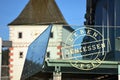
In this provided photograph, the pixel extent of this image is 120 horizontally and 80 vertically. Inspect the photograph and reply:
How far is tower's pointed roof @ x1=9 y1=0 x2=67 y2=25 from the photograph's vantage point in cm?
7306

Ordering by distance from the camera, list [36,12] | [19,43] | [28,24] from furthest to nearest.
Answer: [28,24]
[19,43]
[36,12]

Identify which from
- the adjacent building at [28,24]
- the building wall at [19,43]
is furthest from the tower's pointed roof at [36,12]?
the building wall at [19,43]

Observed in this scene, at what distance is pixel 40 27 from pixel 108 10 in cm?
5619

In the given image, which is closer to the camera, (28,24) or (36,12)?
(36,12)

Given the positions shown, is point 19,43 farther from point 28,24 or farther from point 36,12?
point 36,12

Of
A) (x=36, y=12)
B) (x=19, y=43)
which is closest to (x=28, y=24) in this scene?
(x=36, y=12)

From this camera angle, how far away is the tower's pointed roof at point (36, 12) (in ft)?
240

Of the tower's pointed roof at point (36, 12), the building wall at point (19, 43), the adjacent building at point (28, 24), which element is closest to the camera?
the building wall at point (19, 43)

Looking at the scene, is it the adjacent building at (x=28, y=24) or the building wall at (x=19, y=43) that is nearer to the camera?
the building wall at (x=19, y=43)

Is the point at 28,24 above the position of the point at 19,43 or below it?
above

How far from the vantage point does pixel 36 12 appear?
73.6 meters

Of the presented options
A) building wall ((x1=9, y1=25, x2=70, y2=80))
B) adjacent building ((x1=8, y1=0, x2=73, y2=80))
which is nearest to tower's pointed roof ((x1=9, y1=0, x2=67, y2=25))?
adjacent building ((x1=8, y1=0, x2=73, y2=80))

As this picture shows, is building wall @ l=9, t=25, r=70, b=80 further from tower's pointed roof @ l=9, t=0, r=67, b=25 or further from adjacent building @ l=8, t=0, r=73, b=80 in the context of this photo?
tower's pointed roof @ l=9, t=0, r=67, b=25

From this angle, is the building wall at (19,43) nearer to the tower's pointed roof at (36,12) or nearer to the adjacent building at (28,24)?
the adjacent building at (28,24)
